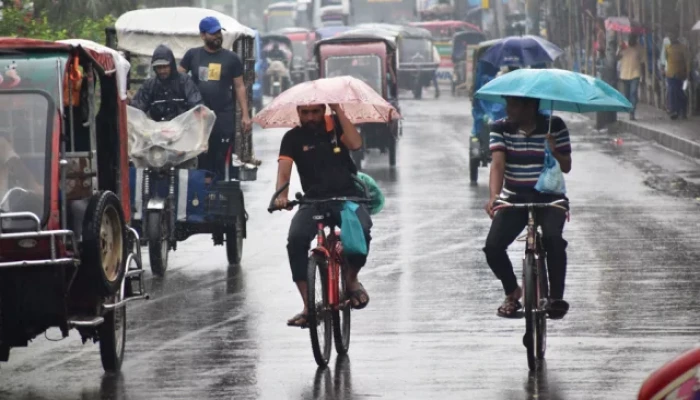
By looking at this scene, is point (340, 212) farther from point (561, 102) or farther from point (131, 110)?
point (131, 110)

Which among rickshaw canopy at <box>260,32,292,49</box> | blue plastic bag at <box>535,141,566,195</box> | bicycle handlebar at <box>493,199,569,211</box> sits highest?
rickshaw canopy at <box>260,32,292,49</box>

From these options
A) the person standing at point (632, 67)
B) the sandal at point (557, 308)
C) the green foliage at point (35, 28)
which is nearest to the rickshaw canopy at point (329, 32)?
the person standing at point (632, 67)

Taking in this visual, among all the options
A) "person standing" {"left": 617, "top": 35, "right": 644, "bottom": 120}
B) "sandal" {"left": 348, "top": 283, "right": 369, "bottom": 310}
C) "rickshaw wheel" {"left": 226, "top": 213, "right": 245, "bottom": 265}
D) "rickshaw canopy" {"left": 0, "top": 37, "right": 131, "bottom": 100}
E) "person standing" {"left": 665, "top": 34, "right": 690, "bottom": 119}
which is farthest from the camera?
"person standing" {"left": 617, "top": 35, "right": 644, "bottom": 120}

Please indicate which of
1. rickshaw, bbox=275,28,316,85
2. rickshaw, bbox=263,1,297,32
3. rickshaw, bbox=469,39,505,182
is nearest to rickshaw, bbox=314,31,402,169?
rickshaw, bbox=469,39,505,182

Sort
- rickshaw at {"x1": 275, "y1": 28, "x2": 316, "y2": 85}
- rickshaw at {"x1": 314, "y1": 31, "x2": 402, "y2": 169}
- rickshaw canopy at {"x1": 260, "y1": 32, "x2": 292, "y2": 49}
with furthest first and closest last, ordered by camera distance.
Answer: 1. rickshaw at {"x1": 275, "y1": 28, "x2": 316, "y2": 85}
2. rickshaw canopy at {"x1": 260, "y1": 32, "x2": 292, "y2": 49}
3. rickshaw at {"x1": 314, "y1": 31, "x2": 402, "y2": 169}

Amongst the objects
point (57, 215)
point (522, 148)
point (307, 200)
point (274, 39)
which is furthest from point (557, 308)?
point (274, 39)

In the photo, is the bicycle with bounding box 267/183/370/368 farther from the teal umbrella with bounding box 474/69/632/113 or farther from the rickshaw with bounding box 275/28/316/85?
the rickshaw with bounding box 275/28/316/85

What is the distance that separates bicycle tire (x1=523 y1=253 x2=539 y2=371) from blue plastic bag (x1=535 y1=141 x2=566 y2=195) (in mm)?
409

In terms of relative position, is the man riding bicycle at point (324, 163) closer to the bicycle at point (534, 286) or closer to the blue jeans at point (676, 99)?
the bicycle at point (534, 286)

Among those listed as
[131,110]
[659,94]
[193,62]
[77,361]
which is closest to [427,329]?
[77,361]

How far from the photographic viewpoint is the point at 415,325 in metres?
10.9

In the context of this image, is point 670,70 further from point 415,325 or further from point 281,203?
point 281,203

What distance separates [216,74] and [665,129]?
17.5 meters

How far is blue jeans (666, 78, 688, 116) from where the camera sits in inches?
1359
